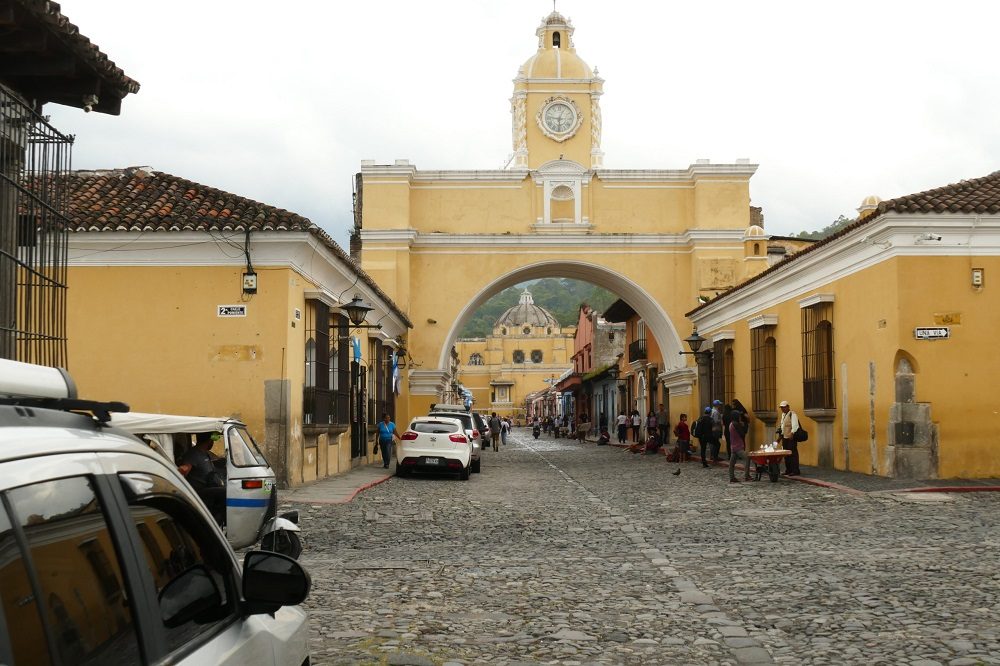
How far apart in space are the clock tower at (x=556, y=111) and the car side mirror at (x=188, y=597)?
32.3m

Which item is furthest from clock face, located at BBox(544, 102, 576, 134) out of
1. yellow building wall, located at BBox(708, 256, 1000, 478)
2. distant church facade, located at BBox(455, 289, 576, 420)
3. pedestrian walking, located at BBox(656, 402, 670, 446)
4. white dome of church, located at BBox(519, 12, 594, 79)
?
distant church facade, located at BBox(455, 289, 576, 420)

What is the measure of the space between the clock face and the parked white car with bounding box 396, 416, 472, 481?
53.2 feet

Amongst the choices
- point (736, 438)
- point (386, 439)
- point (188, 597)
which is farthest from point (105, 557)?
point (386, 439)

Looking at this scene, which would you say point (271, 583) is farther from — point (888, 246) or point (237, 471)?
point (888, 246)

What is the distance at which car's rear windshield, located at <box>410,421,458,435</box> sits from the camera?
2128 centimetres

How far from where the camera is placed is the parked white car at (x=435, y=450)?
68.8 feet

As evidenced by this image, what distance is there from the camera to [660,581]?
26.7 ft

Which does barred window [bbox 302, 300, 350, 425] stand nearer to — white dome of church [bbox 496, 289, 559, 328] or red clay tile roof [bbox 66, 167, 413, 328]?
red clay tile roof [bbox 66, 167, 413, 328]

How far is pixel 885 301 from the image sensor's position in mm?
17859

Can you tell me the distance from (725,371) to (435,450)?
11060 millimetres

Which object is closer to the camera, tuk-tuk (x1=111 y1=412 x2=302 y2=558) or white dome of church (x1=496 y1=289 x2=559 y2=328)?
tuk-tuk (x1=111 y1=412 x2=302 y2=558)

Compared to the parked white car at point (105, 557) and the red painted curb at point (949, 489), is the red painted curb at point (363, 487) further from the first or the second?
the parked white car at point (105, 557)

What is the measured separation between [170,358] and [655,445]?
767 inches

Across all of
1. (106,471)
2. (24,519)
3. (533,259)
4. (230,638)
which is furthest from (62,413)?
(533,259)
